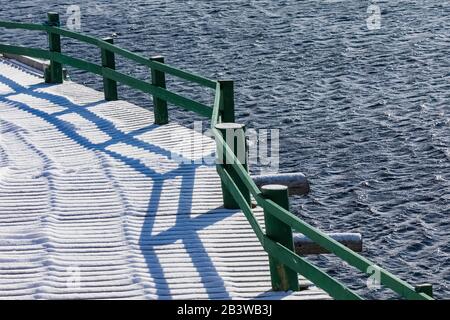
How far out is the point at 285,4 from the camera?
161ft

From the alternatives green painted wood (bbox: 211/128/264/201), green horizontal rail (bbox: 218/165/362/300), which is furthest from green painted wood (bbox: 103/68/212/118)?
green horizontal rail (bbox: 218/165/362/300)

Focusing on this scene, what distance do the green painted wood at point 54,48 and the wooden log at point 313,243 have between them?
11619 mm

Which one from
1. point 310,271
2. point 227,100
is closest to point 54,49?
point 227,100

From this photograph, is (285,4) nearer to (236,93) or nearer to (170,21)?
(170,21)

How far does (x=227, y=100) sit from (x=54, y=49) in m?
7.95

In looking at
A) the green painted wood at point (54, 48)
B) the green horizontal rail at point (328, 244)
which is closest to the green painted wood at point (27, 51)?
the green painted wood at point (54, 48)

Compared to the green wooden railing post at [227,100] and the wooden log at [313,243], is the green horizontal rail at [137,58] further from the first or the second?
the wooden log at [313,243]

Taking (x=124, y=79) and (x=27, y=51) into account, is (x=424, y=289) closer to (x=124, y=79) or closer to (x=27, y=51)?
(x=124, y=79)

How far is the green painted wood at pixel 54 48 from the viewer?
2509 centimetres

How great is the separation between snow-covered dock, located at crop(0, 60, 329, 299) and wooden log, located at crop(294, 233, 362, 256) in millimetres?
561

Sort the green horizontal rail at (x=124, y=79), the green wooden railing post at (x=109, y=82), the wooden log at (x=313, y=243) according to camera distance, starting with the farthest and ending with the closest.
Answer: the green wooden railing post at (x=109, y=82) < the green horizontal rail at (x=124, y=79) < the wooden log at (x=313, y=243)

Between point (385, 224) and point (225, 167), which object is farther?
point (385, 224)
